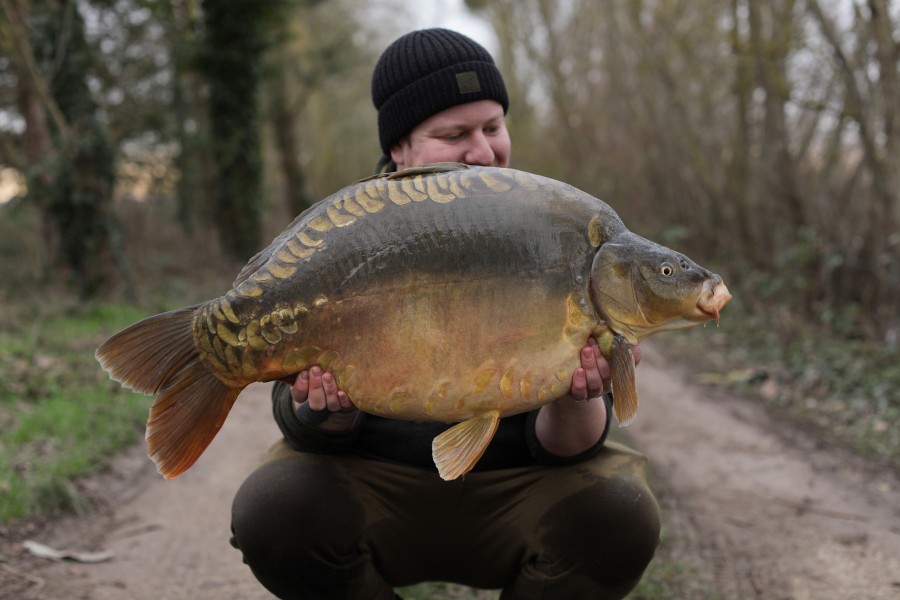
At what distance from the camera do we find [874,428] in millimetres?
5621

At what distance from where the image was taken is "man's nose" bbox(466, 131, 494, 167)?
2.53 meters

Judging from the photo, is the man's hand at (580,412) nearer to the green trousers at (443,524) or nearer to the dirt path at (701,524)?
the green trousers at (443,524)

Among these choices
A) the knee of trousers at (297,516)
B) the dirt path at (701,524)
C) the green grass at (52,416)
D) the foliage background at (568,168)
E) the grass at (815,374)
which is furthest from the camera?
the foliage background at (568,168)

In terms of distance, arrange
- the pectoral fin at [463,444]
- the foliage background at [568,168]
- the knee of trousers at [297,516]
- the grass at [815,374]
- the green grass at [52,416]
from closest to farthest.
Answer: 1. the pectoral fin at [463,444]
2. the knee of trousers at [297,516]
3. the green grass at [52,416]
4. the grass at [815,374]
5. the foliage background at [568,168]

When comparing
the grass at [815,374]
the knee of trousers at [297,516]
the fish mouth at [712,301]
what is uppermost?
the fish mouth at [712,301]

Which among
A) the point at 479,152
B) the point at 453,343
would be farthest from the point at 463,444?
the point at 479,152

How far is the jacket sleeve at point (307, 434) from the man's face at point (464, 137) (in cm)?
85

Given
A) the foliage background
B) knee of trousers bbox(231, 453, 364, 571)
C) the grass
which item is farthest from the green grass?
the grass

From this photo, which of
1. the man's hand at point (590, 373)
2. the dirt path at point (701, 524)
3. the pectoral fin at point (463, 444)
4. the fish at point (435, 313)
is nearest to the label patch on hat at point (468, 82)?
the fish at point (435, 313)

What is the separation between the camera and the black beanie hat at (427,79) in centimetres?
262

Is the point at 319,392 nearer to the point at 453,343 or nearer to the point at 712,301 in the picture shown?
the point at 453,343

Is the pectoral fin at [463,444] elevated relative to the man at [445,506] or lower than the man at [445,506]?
elevated

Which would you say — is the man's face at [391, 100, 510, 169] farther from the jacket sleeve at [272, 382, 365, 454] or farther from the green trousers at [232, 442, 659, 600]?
the green trousers at [232, 442, 659, 600]

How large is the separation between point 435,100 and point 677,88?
9185 millimetres
